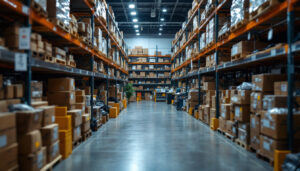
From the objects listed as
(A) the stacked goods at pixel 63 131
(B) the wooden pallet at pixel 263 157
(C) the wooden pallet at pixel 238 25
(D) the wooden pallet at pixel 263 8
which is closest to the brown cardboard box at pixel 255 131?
(B) the wooden pallet at pixel 263 157

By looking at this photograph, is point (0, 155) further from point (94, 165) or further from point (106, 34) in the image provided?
point (106, 34)

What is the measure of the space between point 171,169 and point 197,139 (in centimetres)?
227

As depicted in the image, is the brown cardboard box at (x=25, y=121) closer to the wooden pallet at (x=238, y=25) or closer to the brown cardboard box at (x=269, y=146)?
the brown cardboard box at (x=269, y=146)

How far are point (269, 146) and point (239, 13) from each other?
2.98 metres

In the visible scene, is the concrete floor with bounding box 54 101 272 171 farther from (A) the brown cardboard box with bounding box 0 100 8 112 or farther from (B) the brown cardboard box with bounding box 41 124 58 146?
(A) the brown cardboard box with bounding box 0 100 8 112

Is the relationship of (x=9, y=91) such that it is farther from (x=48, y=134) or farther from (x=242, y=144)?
(x=242, y=144)

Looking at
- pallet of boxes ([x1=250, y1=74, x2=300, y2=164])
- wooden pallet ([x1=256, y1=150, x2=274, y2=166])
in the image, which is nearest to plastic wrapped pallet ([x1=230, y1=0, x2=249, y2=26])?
pallet of boxes ([x1=250, y1=74, x2=300, y2=164])

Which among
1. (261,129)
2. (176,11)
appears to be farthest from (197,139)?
(176,11)

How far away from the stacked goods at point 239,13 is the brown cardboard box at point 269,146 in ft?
8.11

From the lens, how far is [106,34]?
9289mm

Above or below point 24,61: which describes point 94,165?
below

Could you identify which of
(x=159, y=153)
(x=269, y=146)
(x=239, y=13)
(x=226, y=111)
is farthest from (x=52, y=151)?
(x=239, y=13)

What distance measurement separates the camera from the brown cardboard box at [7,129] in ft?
8.01

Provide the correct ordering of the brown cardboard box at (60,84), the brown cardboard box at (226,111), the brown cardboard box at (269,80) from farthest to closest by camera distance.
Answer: the brown cardboard box at (226,111) < the brown cardboard box at (60,84) < the brown cardboard box at (269,80)
